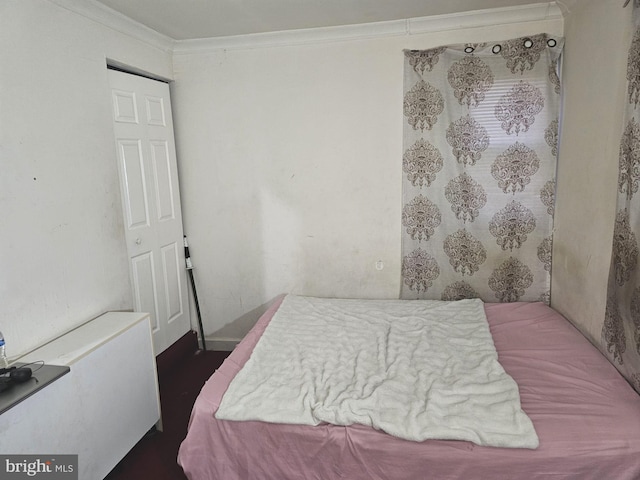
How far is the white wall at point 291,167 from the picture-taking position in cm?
288

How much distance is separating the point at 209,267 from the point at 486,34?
8.65 feet

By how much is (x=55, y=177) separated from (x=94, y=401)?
110 centimetres

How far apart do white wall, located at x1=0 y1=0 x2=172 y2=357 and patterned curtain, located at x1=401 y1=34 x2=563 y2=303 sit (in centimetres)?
194

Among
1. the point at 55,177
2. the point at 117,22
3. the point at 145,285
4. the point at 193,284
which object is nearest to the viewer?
the point at 55,177

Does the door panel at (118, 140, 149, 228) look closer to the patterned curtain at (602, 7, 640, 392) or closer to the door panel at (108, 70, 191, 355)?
the door panel at (108, 70, 191, 355)

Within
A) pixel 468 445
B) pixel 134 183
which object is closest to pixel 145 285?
pixel 134 183

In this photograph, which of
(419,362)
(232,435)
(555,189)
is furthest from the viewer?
(555,189)

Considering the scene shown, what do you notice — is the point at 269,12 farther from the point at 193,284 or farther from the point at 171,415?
the point at 171,415

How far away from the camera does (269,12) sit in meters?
2.51

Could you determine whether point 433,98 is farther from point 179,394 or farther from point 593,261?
point 179,394

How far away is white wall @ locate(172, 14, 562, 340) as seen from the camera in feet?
9.46

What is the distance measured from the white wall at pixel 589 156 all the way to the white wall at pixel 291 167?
85 cm

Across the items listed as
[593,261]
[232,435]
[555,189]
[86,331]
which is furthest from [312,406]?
[555,189]

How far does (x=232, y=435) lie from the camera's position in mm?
1675
